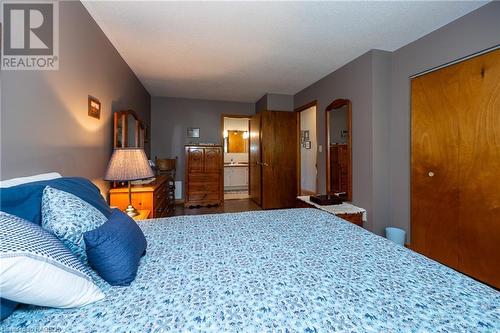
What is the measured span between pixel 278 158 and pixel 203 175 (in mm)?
1673

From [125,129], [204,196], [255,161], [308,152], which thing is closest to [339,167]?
[255,161]

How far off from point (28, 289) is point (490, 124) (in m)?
3.04

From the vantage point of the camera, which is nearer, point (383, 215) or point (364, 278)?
point (364, 278)

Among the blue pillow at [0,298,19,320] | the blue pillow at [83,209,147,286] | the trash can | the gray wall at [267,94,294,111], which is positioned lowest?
the trash can

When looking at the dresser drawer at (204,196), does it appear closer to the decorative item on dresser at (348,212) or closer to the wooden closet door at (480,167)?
the decorative item on dresser at (348,212)

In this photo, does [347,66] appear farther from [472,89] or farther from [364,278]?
[364,278]

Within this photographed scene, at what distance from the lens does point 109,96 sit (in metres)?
2.48

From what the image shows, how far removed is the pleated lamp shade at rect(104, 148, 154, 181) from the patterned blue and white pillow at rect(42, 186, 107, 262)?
39.7 inches

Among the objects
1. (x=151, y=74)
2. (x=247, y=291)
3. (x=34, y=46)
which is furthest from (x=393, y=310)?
(x=151, y=74)

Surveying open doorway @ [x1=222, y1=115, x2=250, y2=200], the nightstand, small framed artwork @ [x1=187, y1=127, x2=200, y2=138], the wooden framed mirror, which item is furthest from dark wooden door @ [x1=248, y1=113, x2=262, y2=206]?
the nightstand

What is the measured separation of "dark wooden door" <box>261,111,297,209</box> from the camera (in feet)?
15.0

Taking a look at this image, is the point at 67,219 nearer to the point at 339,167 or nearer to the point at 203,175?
the point at 339,167

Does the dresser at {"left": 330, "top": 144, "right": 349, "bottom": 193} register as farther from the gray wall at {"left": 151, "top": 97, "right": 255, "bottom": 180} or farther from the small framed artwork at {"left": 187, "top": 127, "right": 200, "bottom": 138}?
the small framed artwork at {"left": 187, "top": 127, "right": 200, "bottom": 138}

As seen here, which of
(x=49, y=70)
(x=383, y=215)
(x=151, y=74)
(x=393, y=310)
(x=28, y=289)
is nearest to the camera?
(x=28, y=289)
